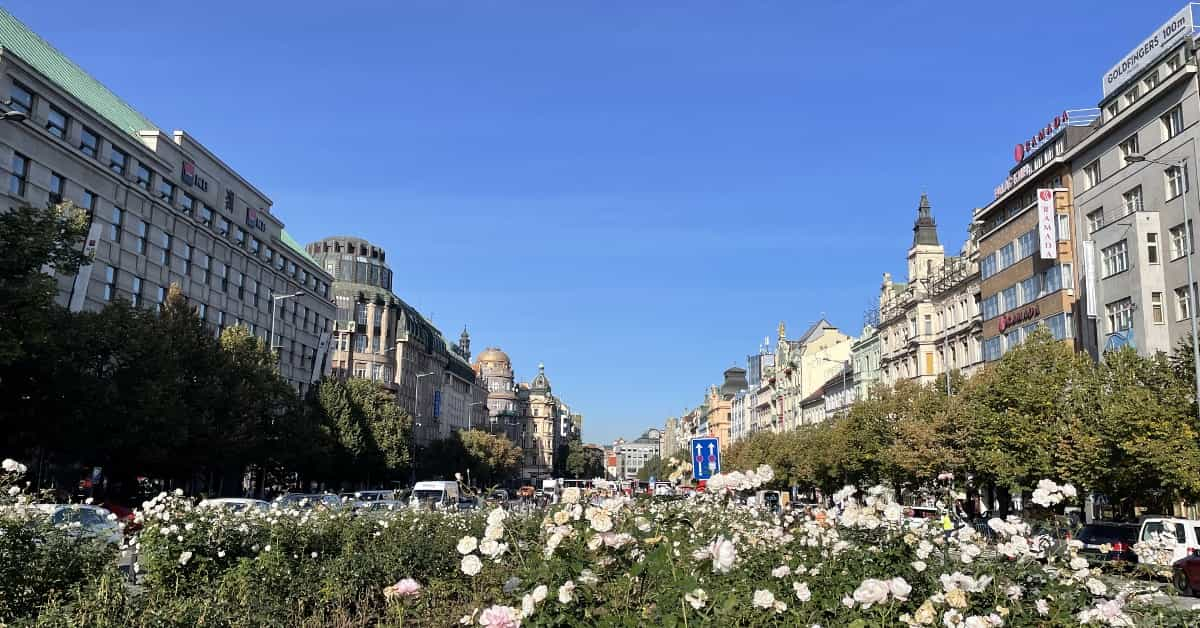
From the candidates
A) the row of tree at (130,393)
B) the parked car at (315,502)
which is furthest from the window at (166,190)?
the parked car at (315,502)

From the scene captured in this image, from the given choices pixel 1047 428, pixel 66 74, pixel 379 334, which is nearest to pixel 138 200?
pixel 66 74

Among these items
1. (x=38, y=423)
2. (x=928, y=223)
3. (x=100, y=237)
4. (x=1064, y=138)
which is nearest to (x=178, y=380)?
(x=38, y=423)

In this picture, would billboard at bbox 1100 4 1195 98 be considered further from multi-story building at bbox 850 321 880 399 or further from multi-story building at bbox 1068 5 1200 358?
multi-story building at bbox 850 321 880 399

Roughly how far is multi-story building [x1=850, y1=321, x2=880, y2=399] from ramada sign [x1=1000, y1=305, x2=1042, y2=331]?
2563 centimetres

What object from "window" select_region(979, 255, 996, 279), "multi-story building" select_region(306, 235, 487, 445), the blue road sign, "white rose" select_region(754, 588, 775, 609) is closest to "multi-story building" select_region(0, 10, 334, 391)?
the blue road sign

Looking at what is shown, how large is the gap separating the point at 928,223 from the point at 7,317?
233 ft

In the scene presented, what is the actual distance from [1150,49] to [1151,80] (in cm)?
194

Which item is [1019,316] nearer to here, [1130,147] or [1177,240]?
[1130,147]

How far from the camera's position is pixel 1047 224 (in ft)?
160

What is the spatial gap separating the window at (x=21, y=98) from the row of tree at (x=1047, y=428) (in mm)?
44103

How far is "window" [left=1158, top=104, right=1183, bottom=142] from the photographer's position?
40.5m

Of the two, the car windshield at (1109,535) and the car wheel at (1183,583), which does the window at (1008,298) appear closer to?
the car windshield at (1109,535)

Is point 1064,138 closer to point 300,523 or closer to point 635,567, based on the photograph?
point 300,523

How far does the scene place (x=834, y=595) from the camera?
6.72 m
